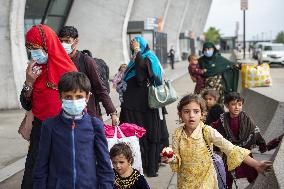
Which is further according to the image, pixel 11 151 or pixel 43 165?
pixel 11 151

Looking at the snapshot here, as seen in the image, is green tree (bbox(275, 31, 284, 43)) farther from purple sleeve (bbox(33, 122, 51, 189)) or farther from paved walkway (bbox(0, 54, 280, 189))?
purple sleeve (bbox(33, 122, 51, 189))

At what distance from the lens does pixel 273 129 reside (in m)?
7.85

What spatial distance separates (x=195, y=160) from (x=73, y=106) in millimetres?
1283

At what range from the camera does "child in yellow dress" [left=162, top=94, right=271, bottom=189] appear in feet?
13.3

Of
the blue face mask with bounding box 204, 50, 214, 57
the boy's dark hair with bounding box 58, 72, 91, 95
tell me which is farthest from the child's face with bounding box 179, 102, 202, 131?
the blue face mask with bounding box 204, 50, 214, 57

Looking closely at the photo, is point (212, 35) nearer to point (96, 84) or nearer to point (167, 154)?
point (96, 84)

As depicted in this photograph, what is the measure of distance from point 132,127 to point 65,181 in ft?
5.87

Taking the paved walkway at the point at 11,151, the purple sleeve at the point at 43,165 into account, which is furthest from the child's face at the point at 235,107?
the paved walkway at the point at 11,151

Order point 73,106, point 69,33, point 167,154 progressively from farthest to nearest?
point 69,33 < point 167,154 < point 73,106

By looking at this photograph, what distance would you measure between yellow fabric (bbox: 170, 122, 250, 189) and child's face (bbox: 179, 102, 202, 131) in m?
0.06

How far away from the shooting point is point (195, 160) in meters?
4.11

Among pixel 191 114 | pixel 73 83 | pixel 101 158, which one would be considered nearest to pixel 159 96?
pixel 191 114

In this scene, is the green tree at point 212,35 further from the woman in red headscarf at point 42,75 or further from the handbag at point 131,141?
the woman in red headscarf at point 42,75

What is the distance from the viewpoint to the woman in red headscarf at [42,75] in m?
4.15
